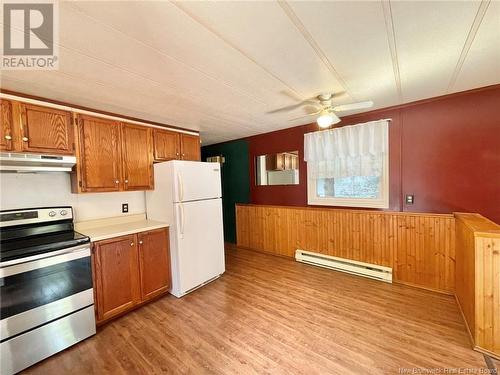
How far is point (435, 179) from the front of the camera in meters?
2.57

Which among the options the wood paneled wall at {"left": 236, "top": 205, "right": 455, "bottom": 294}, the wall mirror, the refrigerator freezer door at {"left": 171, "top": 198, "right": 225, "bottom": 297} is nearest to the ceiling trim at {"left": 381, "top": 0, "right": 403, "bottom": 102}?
the wood paneled wall at {"left": 236, "top": 205, "right": 455, "bottom": 294}

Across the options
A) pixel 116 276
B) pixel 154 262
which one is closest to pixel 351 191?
pixel 154 262

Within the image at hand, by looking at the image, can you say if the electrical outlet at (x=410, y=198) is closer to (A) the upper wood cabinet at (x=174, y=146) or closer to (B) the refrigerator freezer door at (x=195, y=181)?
(B) the refrigerator freezer door at (x=195, y=181)

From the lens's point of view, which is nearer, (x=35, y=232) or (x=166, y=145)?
(x=35, y=232)

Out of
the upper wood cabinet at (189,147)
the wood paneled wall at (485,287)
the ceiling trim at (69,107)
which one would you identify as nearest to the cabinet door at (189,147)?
the upper wood cabinet at (189,147)

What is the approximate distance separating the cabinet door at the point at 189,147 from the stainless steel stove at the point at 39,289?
1781mm

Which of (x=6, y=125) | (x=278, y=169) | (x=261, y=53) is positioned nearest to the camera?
(x=261, y=53)

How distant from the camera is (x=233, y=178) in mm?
4797

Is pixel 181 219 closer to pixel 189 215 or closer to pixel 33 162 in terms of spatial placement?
pixel 189 215

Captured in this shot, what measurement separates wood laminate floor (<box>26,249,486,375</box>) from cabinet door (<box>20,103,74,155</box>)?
6.12 feet

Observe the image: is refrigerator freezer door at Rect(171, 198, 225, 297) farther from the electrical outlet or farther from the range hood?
the electrical outlet

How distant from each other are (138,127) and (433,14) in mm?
3007

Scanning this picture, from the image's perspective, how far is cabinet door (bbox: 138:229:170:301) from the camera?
247 centimetres

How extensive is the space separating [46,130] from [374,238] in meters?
4.03
